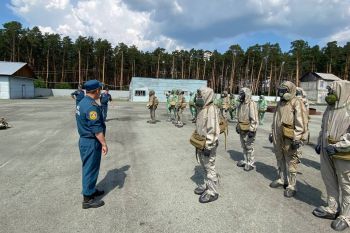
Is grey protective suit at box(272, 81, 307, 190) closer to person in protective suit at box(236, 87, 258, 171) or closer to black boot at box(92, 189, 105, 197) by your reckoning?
person in protective suit at box(236, 87, 258, 171)

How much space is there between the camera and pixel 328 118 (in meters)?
4.39

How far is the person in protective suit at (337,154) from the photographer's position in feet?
13.5

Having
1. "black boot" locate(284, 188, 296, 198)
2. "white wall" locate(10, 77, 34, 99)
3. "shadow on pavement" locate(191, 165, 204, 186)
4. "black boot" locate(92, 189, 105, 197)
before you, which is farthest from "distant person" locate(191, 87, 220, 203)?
"white wall" locate(10, 77, 34, 99)

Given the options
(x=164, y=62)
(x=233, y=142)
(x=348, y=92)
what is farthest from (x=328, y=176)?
(x=164, y=62)

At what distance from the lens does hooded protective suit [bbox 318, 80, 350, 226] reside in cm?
411

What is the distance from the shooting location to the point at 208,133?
4871 mm

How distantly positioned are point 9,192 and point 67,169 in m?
1.60

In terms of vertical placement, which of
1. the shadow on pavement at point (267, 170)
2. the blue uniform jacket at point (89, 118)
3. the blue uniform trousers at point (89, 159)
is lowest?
the shadow on pavement at point (267, 170)

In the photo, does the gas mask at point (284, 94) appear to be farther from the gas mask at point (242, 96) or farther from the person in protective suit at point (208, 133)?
the gas mask at point (242, 96)

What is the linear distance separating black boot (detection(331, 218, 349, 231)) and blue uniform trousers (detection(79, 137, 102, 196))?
352 centimetres

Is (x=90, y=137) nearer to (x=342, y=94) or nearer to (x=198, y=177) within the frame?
Answer: (x=198, y=177)

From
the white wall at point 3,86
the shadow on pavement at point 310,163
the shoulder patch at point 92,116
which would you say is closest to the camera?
the shoulder patch at point 92,116

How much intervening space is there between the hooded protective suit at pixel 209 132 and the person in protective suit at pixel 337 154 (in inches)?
62.1

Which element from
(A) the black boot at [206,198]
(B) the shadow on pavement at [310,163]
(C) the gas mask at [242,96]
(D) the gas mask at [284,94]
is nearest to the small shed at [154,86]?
(B) the shadow on pavement at [310,163]
